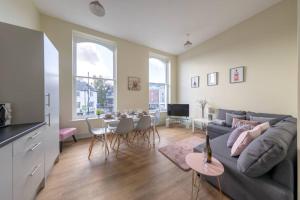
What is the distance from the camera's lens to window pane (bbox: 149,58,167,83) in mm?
5500

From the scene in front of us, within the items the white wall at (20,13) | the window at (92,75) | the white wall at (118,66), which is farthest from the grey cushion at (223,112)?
the white wall at (20,13)

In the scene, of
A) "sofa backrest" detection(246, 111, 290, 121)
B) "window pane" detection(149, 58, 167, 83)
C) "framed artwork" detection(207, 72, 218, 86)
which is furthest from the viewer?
"window pane" detection(149, 58, 167, 83)

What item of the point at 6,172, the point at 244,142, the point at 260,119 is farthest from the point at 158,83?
the point at 6,172

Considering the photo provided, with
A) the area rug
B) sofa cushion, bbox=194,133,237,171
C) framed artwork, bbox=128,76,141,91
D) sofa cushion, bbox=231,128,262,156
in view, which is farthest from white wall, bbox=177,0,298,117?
framed artwork, bbox=128,76,141,91

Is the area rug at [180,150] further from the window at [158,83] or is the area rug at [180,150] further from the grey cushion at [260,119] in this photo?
the window at [158,83]

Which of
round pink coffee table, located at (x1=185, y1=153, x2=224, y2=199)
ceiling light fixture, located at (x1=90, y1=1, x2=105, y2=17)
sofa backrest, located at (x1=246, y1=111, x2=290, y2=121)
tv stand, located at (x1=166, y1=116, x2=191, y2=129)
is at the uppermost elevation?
ceiling light fixture, located at (x1=90, y1=1, x2=105, y2=17)

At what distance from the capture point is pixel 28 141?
4.51ft

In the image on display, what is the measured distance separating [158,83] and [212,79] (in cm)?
210

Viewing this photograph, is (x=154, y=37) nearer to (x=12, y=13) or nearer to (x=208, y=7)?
(x=208, y=7)

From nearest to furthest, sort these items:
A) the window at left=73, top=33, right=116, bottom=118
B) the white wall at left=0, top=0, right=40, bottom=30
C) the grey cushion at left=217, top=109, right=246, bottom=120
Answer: the white wall at left=0, top=0, right=40, bottom=30, the grey cushion at left=217, top=109, right=246, bottom=120, the window at left=73, top=33, right=116, bottom=118

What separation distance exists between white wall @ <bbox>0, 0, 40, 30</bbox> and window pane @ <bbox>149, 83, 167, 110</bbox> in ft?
12.5

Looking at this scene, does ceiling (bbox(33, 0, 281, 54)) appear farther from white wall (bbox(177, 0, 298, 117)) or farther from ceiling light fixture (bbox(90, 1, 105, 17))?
ceiling light fixture (bbox(90, 1, 105, 17))

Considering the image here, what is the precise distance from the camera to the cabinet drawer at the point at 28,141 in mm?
1182

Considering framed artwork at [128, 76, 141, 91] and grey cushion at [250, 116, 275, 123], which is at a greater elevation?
framed artwork at [128, 76, 141, 91]
